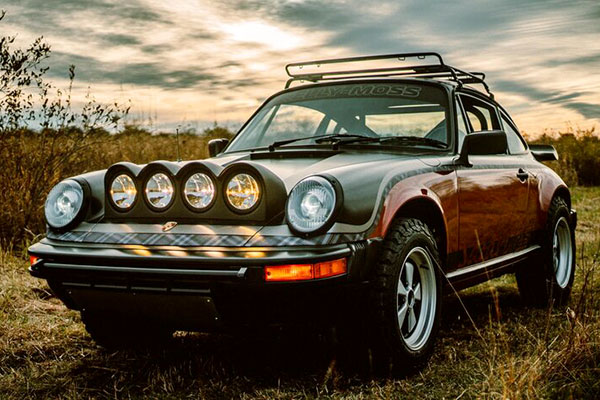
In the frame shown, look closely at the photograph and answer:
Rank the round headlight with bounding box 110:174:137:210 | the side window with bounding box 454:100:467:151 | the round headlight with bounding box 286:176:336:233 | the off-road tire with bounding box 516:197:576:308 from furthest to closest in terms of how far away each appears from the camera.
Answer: the off-road tire with bounding box 516:197:576:308, the side window with bounding box 454:100:467:151, the round headlight with bounding box 110:174:137:210, the round headlight with bounding box 286:176:336:233

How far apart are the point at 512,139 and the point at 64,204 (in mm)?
3517

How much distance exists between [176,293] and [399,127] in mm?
1936

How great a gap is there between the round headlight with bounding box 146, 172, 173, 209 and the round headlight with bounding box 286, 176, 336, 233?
0.63 metres

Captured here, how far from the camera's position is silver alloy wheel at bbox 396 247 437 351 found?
345 centimetres

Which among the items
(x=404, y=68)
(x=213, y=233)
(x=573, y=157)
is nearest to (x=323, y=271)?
(x=213, y=233)

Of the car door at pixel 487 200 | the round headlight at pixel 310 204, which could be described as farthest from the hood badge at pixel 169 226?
the car door at pixel 487 200

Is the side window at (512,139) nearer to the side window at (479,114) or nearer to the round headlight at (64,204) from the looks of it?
the side window at (479,114)

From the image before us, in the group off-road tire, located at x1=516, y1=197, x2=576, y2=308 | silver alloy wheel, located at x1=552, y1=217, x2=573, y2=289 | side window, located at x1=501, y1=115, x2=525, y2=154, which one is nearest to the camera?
off-road tire, located at x1=516, y1=197, x2=576, y2=308

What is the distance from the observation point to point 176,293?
297cm

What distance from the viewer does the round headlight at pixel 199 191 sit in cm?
316

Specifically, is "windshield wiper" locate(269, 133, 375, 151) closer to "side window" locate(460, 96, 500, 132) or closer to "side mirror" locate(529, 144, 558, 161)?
"side window" locate(460, 96, 500, 132)

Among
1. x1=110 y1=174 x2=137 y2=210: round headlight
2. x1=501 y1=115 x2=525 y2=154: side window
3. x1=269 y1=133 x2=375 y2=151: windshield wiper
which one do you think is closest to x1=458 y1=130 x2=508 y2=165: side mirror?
x1=269 y1=133 x2=375 y2=151: windshield wiper

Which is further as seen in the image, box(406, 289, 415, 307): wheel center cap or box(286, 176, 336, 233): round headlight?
box(406, 289, 415, 307): wheel center cap

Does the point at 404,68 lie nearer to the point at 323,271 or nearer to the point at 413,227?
the point at 413,227
